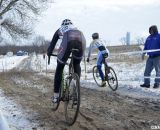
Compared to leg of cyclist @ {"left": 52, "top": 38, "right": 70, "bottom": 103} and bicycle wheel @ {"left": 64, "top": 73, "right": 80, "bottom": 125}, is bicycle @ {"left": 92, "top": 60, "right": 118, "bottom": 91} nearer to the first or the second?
leg of cyclist @ {"left": 52, "top": 38, "right": 70, "bottom": 103}

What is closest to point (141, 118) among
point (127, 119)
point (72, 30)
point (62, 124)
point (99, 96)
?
point (127, 119)

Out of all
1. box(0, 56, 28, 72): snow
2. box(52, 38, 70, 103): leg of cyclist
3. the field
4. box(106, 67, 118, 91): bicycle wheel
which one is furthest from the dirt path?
box(0, 56, 28, 72): snow

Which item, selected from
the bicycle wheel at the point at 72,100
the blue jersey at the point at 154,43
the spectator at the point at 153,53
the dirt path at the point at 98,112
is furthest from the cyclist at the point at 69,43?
the blue jersey at the point at 154,43

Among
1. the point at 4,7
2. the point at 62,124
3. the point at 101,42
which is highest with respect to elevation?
the point at 4,7

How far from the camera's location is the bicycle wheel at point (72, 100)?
25.1 feet

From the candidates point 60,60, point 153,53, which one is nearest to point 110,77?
point 153,53

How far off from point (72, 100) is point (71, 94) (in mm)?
140

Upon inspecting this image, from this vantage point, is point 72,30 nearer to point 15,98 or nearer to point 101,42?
point 15,98

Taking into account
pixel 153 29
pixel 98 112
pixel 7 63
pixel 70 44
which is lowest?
pixel 7 63

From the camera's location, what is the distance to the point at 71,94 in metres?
7.96

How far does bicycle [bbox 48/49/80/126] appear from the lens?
7664mm

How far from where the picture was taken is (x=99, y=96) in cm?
1159

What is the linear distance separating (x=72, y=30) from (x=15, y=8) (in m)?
39.1

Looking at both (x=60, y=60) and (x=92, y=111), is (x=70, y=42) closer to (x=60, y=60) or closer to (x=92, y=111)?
(x=60, y=60)
